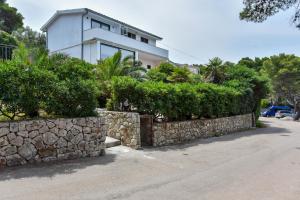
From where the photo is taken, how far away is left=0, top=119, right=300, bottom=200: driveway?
586 cm

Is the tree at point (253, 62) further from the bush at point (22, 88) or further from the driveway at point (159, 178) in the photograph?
the bush at point (22, 88)

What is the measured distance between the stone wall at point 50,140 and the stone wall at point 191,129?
3.24 m

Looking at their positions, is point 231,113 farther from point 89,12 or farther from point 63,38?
point 63,38

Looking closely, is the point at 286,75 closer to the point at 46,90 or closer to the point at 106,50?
the point at 106,50

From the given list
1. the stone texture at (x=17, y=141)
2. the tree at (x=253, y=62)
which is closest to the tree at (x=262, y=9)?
the stone texture at (x=17, y=141)

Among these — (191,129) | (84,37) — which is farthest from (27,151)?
(84,37)

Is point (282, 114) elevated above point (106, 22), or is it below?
below

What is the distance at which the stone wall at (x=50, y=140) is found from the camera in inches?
291

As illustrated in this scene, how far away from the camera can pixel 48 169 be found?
7.37m

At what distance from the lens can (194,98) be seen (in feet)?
45.0

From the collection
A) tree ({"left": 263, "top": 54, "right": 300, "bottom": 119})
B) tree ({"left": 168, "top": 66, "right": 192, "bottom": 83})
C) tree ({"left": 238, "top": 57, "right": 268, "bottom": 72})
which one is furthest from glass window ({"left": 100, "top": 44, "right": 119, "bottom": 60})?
tree ({"left": 238, "top": 57, "right": 268, "bottom": 72})

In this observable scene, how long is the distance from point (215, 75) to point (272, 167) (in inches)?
539

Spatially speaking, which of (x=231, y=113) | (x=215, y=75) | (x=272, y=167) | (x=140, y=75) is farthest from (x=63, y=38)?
(x=272, y=167)

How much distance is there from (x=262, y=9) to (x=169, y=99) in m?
5.37
